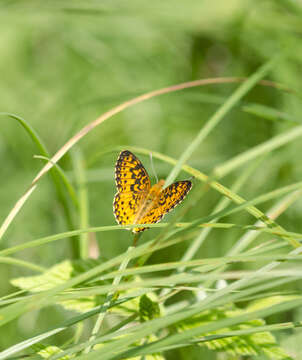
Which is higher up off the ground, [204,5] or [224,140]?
[204,5]

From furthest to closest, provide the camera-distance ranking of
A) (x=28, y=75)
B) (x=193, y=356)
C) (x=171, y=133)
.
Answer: (x=28, y=75)
(x=171, y=133)
(x=193, y=356)

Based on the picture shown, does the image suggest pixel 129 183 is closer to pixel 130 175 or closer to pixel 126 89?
pixel 130 175

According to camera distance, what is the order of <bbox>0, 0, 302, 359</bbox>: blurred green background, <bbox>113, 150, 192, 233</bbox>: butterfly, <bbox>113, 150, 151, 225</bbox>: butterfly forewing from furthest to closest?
<bbox>0, 0, 302, 359</bbox>: blurred green background → <bbox>113, 150, 151, 225</bbox>: butterfly forewing → <bbox>113, 150, 192, 233</bbox>: butterfly

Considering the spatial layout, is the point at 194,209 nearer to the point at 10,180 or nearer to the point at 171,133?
the point at 171,133

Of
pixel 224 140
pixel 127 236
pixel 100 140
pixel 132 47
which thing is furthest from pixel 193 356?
pixel 132 47

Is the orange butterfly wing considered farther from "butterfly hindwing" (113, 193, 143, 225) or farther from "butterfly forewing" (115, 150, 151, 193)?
"butterfly forewing" (115, 150, 151, 193)

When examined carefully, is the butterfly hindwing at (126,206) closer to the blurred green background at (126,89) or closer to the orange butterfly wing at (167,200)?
the orange butterfly wing at (167,200)

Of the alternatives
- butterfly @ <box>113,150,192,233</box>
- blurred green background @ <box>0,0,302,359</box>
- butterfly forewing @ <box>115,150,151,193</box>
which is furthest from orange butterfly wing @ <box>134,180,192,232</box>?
blurred green background @ <box>0,0,302,359</box>

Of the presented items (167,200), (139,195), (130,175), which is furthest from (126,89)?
(167,200)
